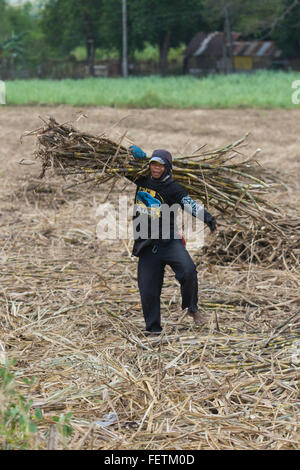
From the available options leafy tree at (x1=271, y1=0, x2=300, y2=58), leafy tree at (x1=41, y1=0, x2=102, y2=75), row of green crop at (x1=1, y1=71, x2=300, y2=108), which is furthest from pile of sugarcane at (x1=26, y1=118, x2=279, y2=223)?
leafy tree at (x1=41, y1=0, x2=102, y2=75)

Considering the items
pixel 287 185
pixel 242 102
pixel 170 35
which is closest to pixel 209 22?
pixel 170 35

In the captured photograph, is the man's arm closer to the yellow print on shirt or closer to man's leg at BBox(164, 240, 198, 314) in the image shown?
the yellow print on shirt

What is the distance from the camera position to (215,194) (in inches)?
224

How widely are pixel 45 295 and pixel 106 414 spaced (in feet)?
7.29

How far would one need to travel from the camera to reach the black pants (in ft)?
16.3

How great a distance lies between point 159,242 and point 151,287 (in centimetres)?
35

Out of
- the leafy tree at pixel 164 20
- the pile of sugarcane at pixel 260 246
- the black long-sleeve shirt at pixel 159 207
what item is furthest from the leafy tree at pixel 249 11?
the black long-sleeve shirt at pixel 159 207

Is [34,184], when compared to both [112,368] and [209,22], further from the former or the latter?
[209,22]

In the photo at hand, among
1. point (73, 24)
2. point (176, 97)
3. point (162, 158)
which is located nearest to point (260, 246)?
point (162, 158)

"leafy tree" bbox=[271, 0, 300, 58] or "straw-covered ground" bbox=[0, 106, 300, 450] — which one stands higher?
"leafy tree" bbox=[271, 0, 300, 58]

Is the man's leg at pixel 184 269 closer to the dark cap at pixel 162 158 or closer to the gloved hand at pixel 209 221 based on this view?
the gloved hand at pixel 209 221

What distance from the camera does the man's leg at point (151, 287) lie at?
16.4ft

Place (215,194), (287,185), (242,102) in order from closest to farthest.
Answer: (215,194) < (287,185) < (242,102)

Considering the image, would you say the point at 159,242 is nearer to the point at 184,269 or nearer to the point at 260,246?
the point at 184,269
